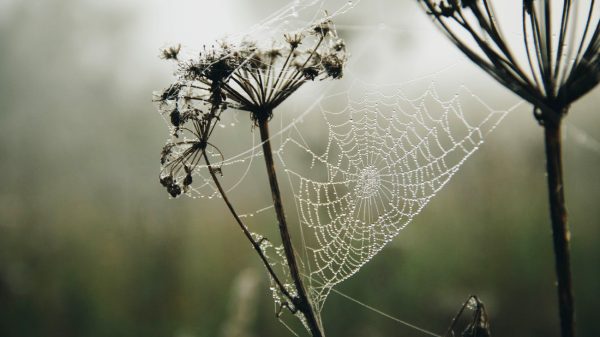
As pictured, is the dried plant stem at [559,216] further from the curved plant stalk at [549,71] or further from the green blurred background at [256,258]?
the green blurred background at [256,258]

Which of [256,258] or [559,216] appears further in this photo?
[256,258]

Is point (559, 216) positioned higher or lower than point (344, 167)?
lower

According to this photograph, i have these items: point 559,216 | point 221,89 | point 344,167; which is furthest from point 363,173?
point 344,167

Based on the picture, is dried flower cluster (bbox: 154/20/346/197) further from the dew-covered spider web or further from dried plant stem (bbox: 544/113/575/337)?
dried plant stem (bbox: 544/113/575/337)

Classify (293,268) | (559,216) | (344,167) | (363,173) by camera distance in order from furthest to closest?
(344,167) → (363,173) → (293,268) → (559,216)

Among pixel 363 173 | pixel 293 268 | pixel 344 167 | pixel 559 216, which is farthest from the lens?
pixel 344 167

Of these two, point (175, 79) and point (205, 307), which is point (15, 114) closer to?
point (205, 307)

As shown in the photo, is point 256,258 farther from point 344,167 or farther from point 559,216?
point 559,216
